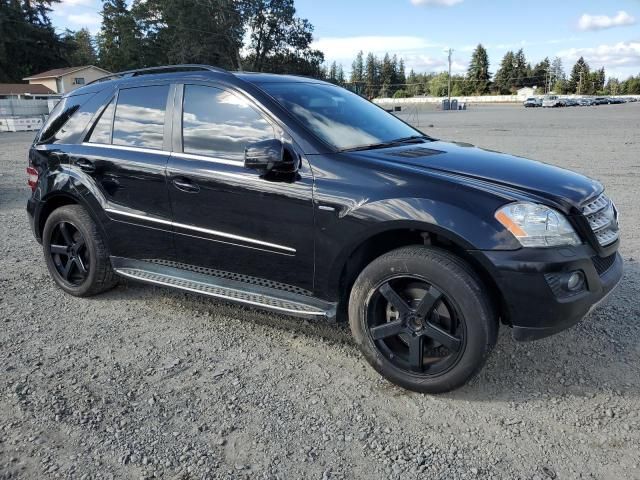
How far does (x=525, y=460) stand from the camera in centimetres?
247

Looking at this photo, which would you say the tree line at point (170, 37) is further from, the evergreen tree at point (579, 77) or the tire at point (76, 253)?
the evergreen tree at point (579, 77)

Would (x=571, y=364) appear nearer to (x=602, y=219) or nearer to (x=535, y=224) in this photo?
(x=602, y=219)

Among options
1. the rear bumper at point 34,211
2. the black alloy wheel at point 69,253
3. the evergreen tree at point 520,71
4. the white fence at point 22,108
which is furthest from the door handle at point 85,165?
the evergreen tree at point 520,71

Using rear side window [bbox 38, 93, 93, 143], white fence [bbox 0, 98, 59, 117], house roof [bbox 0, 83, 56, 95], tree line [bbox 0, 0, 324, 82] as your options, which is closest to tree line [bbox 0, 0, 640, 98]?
tree line [bbox 0, 0, 324, 82]

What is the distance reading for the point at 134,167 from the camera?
392cm

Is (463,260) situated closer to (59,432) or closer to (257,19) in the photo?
(59,432)

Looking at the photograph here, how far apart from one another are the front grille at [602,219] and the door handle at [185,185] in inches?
94.6

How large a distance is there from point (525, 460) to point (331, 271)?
1416mm

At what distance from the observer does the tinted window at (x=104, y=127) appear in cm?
421

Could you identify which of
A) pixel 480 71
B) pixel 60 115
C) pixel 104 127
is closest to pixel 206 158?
pixel 104 127

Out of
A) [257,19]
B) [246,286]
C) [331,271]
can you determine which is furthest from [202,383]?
[257,19]

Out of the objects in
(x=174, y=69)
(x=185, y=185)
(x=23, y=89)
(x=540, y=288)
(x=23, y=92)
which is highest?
(x=23, y=89)

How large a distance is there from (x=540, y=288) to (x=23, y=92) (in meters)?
65.0

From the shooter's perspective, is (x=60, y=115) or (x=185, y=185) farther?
(x=60, y=115)
